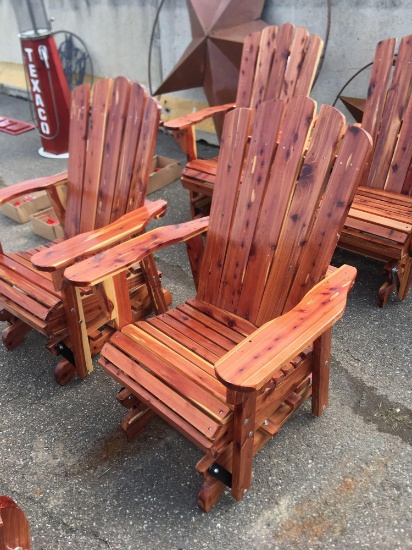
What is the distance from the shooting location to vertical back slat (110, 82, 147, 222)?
2.18 meters

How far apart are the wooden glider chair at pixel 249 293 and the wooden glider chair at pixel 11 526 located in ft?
1.72

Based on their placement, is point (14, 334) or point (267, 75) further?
point (267, 75)

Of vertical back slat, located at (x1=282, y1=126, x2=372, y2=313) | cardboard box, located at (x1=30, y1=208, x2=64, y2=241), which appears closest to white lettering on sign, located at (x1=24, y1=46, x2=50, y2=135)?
cardboard box, located at (x1=30, y1=208, x2=64, y2=241)

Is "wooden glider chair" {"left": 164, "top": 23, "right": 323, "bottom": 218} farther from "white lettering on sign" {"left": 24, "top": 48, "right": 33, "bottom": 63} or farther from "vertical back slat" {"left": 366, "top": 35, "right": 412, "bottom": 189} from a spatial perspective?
"white lettering on sign" {"left": 24, "top": 48, "right": 33, "bottom": 63}

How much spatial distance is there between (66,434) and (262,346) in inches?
44.5

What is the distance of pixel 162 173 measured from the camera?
391cm

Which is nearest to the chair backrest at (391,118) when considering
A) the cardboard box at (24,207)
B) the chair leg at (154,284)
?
the chair leg at (154,284)

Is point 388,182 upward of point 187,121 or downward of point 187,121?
downward

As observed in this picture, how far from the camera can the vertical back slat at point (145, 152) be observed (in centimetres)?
213

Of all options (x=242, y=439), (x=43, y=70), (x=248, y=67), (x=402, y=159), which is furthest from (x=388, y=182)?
(x=43, y=70)

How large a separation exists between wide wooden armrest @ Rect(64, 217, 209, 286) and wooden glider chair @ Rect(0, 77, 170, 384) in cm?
14

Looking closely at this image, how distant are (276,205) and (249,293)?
38 cm

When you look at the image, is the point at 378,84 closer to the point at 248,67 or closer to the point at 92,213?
the point at 248,67

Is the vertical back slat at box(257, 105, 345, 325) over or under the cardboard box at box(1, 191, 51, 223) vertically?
over
